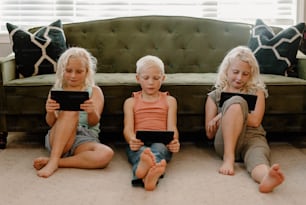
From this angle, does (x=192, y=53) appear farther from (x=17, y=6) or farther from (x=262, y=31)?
(x=17, y=6)

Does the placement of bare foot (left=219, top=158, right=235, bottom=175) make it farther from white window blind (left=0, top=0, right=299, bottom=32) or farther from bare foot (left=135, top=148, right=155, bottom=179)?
white window blind (left=0, top=0, right=299, bottom=32)

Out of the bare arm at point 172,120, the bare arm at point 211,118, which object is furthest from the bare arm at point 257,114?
the bare arm at point 172,120

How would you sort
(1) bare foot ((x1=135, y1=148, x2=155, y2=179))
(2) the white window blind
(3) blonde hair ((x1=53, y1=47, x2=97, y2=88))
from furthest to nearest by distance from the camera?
(2) the white window blind
(3) blonde hair ((x1=53, y1=47, x2=97, y2=88))
(1) bare foot ((x1=135, y1=148, x2=155, y2=179))

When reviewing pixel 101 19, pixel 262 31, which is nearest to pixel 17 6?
pixel 101 19

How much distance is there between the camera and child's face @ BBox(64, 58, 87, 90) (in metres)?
2.52

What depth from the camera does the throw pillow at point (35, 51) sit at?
119 inches

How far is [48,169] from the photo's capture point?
236 cm

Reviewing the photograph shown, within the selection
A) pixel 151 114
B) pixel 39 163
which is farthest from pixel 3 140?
pixel 151 114

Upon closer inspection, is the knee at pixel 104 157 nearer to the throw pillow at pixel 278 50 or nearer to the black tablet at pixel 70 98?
the black tablet at pixel 70 98

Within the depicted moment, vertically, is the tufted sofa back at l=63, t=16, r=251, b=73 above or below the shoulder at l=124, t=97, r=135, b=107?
above

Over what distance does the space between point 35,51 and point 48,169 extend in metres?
1.03


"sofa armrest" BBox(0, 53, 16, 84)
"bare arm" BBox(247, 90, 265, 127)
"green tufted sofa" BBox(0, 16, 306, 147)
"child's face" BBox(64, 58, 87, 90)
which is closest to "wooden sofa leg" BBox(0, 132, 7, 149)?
"green tufted sofa" BBox(0, 16, 306, 147)

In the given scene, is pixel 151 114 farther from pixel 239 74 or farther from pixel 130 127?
pixel 239 74

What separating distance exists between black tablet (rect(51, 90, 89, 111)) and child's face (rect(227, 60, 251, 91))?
831 mm
